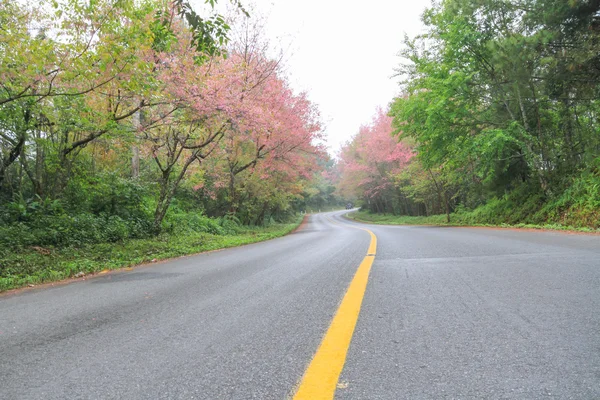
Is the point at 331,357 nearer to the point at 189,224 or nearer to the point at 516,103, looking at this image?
the point at 189,224

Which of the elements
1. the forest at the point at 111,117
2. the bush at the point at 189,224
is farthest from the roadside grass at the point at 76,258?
the bush at the point at 189,224

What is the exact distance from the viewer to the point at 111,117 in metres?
8.76

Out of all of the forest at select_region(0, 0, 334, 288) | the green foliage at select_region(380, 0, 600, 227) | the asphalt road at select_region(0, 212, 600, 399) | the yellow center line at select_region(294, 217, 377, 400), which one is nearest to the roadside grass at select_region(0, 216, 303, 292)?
the forest at select_region(0, 0, 334, 288)

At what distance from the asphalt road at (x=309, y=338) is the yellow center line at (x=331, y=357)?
0.14 ft

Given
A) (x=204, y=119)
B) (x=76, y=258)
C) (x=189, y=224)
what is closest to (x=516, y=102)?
(x=204, y=119)

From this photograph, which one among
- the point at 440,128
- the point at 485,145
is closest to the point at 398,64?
the point at 440,128

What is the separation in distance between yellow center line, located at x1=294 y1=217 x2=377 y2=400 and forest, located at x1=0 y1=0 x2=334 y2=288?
4185 millimetres

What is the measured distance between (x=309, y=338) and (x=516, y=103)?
16.5 metres

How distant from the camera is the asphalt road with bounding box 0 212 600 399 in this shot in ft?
5.14

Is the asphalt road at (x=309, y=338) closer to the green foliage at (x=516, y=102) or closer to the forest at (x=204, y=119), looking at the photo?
the forest at (x=204, y=119)

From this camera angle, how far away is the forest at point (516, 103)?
1051cm

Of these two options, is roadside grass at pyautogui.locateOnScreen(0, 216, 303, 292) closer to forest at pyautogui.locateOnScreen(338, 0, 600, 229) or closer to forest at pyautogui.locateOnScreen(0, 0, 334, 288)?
forest at pyautogui.locateOnScreen(0, 0, 334, 288)

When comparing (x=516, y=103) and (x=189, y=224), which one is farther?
(x=516, y=103)

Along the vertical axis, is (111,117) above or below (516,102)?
below
